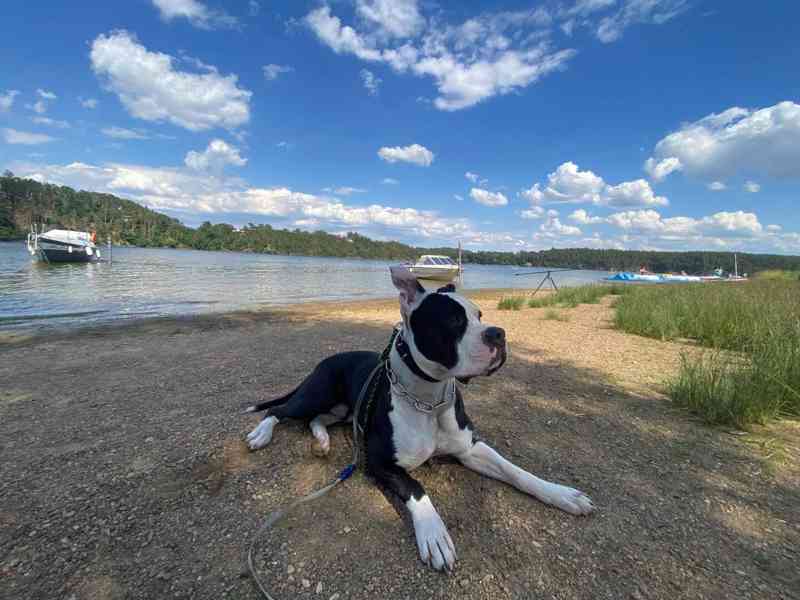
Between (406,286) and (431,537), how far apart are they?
1460mm

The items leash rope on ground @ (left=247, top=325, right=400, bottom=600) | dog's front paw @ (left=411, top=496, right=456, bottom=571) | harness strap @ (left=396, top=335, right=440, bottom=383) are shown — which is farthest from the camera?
harness strap @ (left=396, top=335, right=440, bottom=383)

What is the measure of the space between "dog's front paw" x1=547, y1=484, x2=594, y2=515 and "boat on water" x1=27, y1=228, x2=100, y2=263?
43235 mm

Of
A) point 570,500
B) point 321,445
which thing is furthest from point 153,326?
point 570,500

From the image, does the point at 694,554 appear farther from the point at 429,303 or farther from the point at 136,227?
the point at 136,227

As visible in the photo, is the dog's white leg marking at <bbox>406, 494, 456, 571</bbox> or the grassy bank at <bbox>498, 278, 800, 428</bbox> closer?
the dog's white leg marking at <bbox>406, 494, 456, 571</bbox>

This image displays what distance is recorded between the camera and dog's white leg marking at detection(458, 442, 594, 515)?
96.0 inches

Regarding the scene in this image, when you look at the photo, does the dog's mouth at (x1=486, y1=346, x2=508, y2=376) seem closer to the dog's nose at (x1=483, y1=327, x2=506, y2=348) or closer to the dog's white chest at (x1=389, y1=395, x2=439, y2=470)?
the dog's nose at (x1=483, y1=327, x2=506, y2=348)

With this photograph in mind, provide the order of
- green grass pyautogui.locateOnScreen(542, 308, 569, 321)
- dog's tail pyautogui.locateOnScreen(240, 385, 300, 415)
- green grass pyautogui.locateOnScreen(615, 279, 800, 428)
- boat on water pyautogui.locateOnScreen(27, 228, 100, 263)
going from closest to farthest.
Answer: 1. green grass pyautogui.locateOnScreen(615, 279, 800, 428)
2. dog's tail pyautogui.locateOnScreen(240, 385, 300, 415)
3. green grass pyautogui.locateOnScreen(542, 308, 569, 321)
4. boat on water pyautogui.locateOnScreen(27, 228, 100, 263)

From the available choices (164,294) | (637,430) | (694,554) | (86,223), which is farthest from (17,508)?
(86,223)

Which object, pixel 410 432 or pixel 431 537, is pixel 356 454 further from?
pixel 431 537

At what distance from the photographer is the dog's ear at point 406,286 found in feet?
7.89

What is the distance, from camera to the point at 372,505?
250 cm

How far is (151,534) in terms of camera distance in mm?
2195

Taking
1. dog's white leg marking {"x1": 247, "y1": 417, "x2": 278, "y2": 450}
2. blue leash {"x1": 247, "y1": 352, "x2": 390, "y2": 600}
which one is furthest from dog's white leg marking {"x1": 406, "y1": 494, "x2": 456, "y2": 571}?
dog's white leg marking {"x1": 247, "y1": 417, "x2": 278, "y2": 450}
